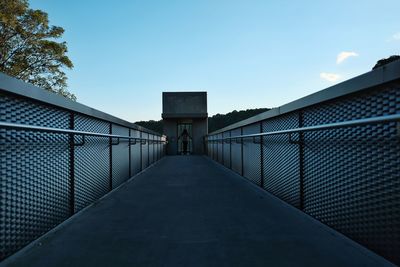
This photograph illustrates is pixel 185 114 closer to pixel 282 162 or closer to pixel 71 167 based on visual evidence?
pixel 282 162

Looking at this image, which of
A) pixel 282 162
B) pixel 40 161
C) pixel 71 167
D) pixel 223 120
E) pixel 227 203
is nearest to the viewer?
pixel 40 161

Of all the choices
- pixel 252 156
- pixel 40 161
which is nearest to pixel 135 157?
pixel 252 156

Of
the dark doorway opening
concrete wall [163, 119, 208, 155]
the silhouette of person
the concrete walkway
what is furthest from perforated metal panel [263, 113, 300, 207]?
the silhouette of person

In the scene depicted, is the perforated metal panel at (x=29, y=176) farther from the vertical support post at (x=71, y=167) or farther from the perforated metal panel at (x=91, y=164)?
the perforated metal panel at (x=91, y=164)

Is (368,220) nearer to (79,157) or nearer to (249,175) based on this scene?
(79,157)

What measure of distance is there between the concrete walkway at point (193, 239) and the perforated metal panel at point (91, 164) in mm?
168

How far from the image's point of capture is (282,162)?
318 cm

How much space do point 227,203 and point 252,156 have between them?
169cm

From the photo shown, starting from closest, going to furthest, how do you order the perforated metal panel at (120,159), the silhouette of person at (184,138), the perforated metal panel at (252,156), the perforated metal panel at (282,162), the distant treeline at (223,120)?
the perforated metal panel at (282,162) < the perforated metal panel at (120,159) < the perforated metal panel at (252,156) < the silhouette of person at (184,138) < the distant treeline at (223,120)

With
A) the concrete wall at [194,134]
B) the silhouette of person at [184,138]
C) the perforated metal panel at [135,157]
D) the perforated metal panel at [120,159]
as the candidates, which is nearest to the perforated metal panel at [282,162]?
the perforated metal panel at [120,159]

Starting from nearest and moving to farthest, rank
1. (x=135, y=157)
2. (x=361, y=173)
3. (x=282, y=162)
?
1. (x=361, y=173)
2. (x=282, y=162)
3. (x=135, y=157)

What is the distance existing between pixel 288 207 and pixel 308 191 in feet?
1.29

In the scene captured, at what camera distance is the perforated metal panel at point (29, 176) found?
1.61 metres

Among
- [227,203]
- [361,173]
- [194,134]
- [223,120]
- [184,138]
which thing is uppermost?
[223,120]
